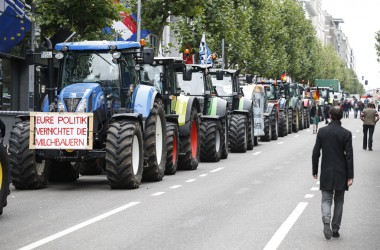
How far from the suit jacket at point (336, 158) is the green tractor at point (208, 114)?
12.3m

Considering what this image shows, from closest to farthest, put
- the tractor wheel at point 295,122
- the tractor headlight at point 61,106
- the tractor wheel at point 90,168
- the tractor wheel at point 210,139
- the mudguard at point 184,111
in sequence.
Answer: the tractor headlight at point 61,106
the tractor wheel at point 90,168
the mudguard at point 184,111
the tractor wheel at point 210,139
the tractor wheel at point 295,122

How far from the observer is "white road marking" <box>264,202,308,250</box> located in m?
9.71

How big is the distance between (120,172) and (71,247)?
5965mm

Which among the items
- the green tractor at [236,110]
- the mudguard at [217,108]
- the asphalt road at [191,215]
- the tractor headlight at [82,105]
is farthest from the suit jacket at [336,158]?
the green tractor at [236,110]

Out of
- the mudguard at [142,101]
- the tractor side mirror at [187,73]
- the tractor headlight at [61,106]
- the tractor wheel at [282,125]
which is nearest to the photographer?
the tractor headlight at [61,106]

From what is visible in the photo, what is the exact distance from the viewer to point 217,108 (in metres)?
25.2

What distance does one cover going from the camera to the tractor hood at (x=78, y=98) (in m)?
15.5

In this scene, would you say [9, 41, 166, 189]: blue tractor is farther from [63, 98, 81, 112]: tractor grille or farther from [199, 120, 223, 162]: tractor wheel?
[199, 120, 223, 162]: tractor wheel

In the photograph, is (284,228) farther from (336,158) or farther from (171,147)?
(171,147)

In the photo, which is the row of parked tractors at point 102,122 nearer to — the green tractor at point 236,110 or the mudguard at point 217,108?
the mudguard at point 217,108

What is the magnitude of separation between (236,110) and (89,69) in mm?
12764

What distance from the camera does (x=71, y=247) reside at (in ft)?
30.8

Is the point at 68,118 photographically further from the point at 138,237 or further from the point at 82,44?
the point at 138,237

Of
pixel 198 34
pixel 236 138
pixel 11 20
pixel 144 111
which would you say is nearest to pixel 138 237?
pixel 144 111
